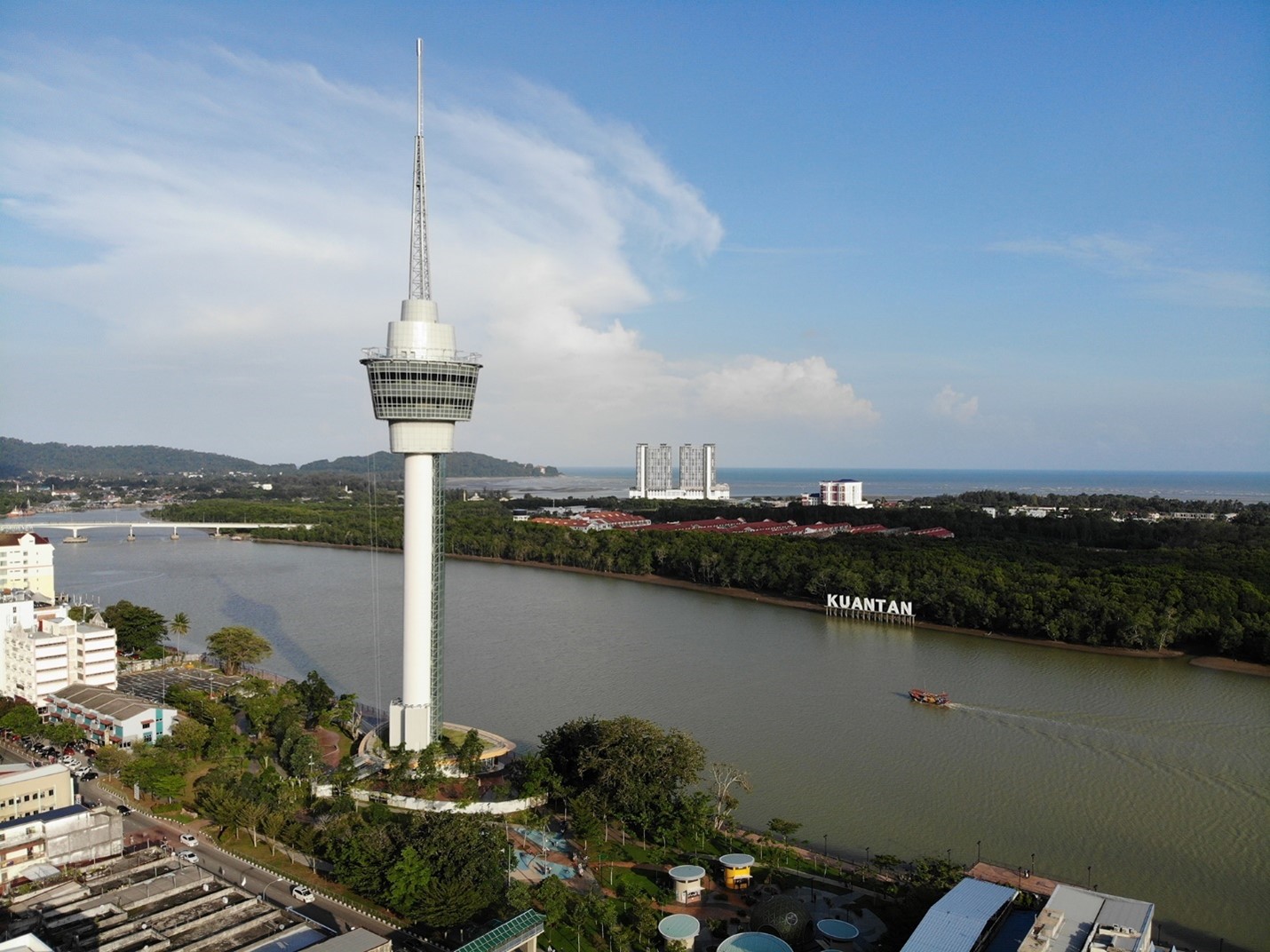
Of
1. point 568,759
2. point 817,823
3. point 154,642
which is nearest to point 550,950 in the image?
point 568,759

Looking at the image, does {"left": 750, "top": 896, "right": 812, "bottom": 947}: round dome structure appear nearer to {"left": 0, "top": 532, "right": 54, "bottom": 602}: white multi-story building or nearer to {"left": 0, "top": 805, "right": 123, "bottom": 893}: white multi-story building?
{"left": 0, "top": 805, "right": 123, "bottom": 893}: white multi-story building

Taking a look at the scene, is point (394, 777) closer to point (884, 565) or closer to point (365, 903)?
point (365, 903)

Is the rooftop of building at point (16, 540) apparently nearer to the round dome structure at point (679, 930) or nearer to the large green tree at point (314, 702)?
the large green tree at point (314, 702)

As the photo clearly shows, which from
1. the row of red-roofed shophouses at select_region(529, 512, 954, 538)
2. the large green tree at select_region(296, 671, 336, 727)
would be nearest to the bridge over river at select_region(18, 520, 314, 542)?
the row of red-roofed shophouses at select_region(529, 512, 954, 538)

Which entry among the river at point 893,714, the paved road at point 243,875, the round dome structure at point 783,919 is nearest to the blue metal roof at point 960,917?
the round dome structure at point 783,919

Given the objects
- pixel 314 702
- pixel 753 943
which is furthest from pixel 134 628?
pixel 753 943

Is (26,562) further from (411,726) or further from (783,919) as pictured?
(783,919)
